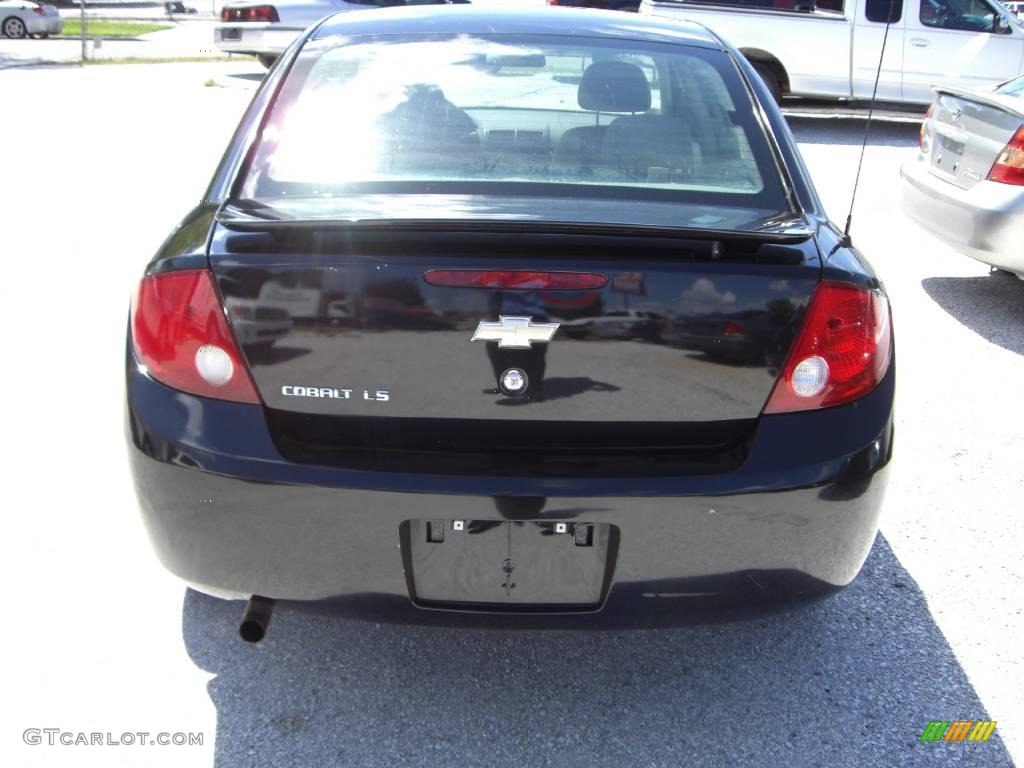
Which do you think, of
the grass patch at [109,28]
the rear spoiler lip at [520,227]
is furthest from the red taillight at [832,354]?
the grass patch at [109,28]

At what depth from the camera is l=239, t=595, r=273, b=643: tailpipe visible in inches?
94.7

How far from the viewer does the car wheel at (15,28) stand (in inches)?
985

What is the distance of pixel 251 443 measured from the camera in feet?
7.43

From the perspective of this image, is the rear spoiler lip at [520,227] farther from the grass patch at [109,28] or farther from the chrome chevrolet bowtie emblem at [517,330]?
the grass patch at [109,28]

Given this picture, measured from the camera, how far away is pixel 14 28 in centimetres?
2511

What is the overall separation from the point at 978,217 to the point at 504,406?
4.50m

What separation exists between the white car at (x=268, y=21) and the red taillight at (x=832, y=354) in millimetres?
13935

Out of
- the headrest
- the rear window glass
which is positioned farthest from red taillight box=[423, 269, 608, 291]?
the rear window glass

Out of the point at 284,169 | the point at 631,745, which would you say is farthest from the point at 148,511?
the point at 631,745

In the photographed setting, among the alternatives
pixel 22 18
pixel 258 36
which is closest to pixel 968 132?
pixel 258 36

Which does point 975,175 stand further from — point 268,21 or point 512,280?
point 268,21

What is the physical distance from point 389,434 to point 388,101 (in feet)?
3.51

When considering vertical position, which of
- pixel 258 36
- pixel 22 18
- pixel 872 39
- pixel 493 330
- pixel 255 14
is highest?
pixel 493 330

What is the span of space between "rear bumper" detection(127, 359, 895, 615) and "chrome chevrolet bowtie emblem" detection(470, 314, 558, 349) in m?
0.29
